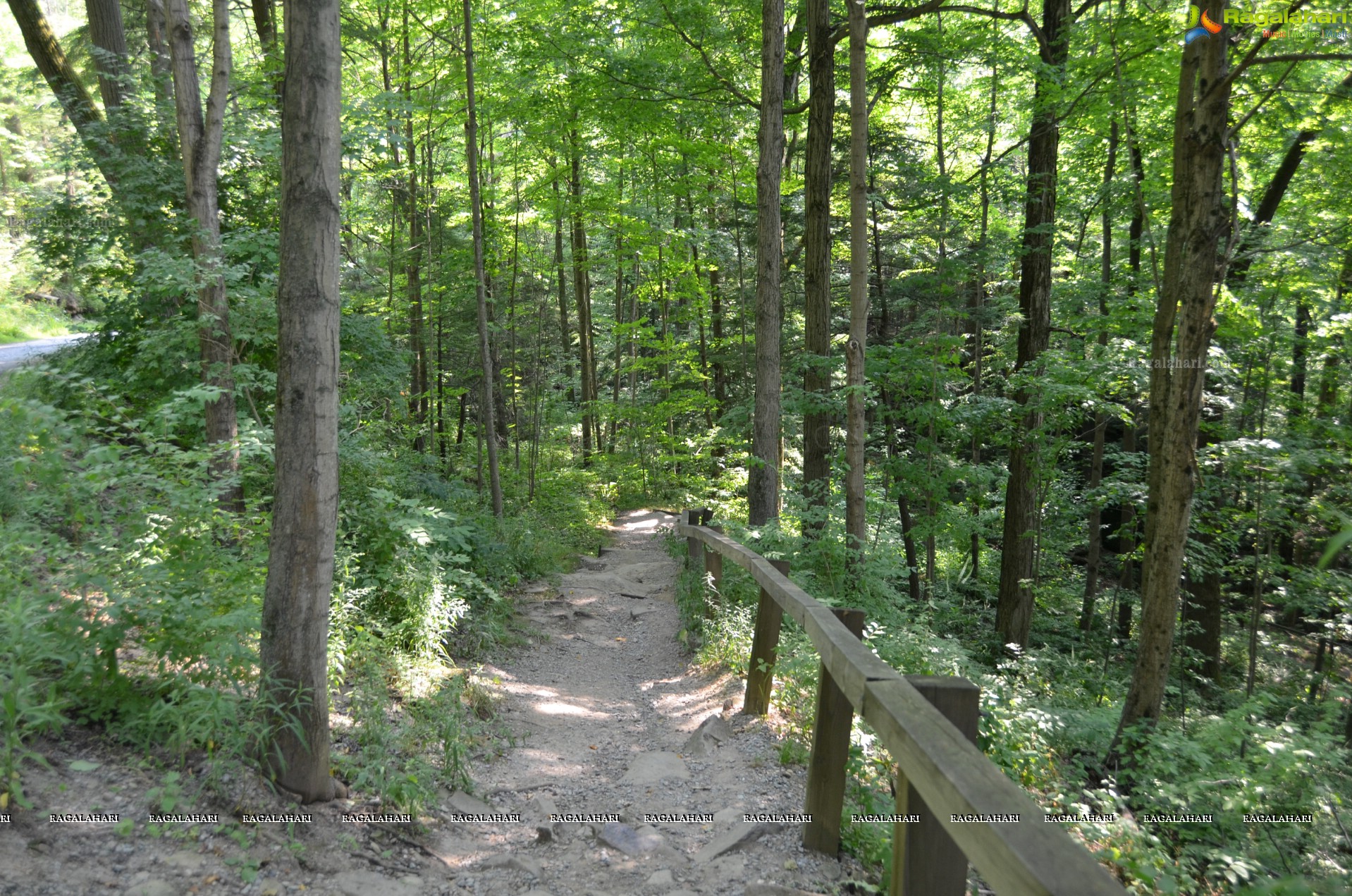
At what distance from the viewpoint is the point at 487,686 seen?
6562mm

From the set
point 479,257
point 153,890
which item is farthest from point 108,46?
point 153,890

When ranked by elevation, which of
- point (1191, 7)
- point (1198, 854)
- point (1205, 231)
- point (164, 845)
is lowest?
point (1198, 854)

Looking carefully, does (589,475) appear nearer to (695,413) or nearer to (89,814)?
(695,413)

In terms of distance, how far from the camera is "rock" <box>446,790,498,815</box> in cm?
448

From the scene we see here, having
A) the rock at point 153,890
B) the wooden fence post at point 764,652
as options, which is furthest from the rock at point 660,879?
the rock at point 153,890

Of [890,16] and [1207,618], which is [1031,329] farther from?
[1207,618]

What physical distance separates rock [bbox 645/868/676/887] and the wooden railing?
70 cm

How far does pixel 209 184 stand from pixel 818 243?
729 centimetres

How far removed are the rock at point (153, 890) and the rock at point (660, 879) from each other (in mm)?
2012

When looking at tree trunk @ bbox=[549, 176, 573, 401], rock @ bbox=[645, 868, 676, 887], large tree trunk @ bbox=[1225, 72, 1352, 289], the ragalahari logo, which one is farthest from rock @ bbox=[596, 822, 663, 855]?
tree trunk @ bbox=[549, 176, 573, 401]

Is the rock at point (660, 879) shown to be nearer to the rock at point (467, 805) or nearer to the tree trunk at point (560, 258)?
the rock at point (467, 805)

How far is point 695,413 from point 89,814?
23.2m

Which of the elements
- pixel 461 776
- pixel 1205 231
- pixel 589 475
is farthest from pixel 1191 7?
pixel 589 475

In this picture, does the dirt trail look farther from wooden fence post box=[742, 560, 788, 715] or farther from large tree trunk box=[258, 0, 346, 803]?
large tree trunk box=[258, 0, 346, 803]
